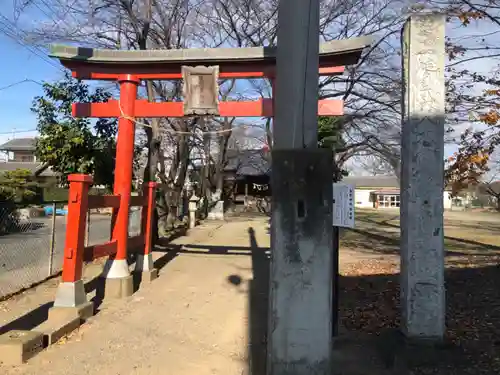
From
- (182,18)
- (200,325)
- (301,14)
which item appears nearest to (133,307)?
(200,325)

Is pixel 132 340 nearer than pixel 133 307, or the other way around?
pixel 132 340

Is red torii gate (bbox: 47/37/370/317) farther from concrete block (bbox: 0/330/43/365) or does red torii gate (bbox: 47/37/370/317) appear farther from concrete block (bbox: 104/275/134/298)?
concrete block (bbox: 0/330/43/365)

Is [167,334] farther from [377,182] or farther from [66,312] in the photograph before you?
[377,182]

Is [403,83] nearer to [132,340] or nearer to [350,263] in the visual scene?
[132,340]

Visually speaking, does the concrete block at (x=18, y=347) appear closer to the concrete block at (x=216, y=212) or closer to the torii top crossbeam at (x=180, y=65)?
the torii top crossbeam at (x=180, y=65)

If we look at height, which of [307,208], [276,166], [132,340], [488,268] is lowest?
[132,340]

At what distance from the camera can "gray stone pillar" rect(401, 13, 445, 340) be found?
187 inches

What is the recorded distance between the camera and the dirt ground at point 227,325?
4633 mm

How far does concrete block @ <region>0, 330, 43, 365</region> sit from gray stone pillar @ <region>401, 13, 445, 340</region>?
378 centimetres

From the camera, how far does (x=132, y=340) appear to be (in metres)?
5.56

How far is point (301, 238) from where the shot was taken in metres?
3.28

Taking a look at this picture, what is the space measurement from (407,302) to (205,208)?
26.7 meters

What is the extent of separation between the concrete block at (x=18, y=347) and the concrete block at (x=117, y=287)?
8.87ft

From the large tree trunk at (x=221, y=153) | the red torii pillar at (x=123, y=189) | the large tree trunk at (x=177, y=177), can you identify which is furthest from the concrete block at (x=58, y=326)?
the large tree trunk at (x=221, y=153)
